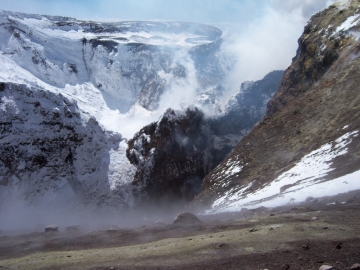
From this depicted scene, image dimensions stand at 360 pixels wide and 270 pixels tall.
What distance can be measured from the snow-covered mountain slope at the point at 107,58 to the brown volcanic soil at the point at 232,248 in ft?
213

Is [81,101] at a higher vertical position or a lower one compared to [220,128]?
higher

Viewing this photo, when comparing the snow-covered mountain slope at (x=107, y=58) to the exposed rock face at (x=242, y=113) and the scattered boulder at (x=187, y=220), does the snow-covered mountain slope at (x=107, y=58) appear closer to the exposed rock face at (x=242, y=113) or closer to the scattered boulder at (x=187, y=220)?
the exposed rock face at (x=242, y=113)

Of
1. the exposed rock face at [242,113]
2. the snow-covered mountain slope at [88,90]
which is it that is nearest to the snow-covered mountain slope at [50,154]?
the snow-covered mountain slope at [88,90]

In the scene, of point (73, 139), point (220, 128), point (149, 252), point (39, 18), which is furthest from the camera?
point (39, 18)

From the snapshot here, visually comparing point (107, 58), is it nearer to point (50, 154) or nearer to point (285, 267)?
point (50, 154)

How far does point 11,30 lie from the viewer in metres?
74.0

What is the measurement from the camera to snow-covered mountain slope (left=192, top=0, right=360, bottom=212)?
20.1 metres

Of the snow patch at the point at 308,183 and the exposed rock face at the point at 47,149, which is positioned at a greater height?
the exposed rock face at the point at 47,149

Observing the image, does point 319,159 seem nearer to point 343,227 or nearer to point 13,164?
point 343,227

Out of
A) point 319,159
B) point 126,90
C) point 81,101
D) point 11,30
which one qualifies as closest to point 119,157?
point 81,101

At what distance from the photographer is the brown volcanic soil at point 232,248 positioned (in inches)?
356

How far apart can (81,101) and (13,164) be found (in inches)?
930

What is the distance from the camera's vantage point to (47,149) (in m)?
58.3

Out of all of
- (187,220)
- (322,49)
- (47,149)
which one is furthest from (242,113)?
(187,220)
